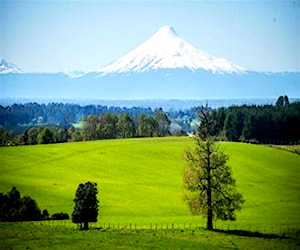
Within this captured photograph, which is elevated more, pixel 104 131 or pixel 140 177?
pixel 104 131

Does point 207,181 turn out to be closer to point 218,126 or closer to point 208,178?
point 208,178

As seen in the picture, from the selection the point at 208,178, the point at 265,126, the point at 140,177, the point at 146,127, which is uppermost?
the point at 265,126

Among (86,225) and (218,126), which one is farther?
(218,126)

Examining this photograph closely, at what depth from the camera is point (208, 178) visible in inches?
1356

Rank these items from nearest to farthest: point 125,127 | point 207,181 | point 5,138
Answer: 1. point 207,181
2. point 5,138
3. point 125,127

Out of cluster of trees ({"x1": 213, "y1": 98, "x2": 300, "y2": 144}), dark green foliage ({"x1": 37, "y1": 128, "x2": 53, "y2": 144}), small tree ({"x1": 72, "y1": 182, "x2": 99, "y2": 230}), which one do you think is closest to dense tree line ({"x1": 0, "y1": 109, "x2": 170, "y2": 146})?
dark green foliage ({"x1": 37, "y1": 128, "x2": 53, "y2": 144})

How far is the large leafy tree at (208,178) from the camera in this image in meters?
34.1

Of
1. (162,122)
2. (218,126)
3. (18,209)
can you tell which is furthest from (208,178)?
(162,122)

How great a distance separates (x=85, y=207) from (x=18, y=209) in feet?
22.2

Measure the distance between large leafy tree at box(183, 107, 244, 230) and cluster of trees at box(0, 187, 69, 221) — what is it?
1063 cm

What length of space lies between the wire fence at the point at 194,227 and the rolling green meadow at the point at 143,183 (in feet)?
0.48

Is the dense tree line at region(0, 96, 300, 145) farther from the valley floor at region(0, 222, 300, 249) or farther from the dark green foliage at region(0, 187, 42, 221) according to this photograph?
the valley floor at region(0, 222, 300, 249)

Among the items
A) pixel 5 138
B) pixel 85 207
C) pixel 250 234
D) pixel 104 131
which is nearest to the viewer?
pixel 250 234

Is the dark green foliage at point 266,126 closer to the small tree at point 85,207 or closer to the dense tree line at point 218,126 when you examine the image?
the dense tree line at point 218,126
